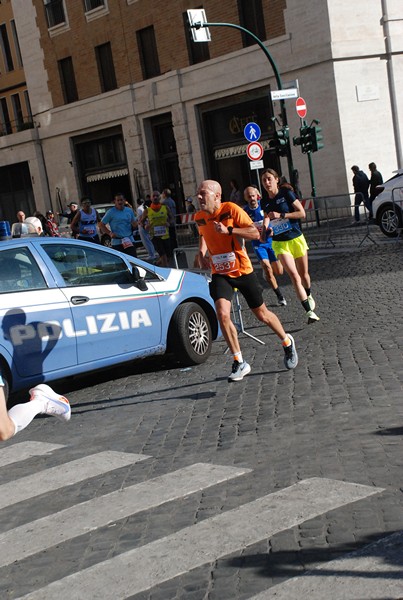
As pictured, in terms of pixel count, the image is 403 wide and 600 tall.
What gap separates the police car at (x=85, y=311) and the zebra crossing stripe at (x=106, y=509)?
2814mm

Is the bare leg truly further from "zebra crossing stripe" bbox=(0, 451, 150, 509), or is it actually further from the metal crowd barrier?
the metal crowd barrier

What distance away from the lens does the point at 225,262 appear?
9.31m

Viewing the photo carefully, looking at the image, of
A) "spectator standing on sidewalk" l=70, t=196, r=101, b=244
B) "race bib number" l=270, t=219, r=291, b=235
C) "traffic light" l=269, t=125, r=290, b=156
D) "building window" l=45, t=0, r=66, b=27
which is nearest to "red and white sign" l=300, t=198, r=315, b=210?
"traffic light" l=269, t=125, r=290, b=156

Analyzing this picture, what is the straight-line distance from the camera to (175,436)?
750 cm

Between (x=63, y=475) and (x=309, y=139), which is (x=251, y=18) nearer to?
(x=309, y=139)

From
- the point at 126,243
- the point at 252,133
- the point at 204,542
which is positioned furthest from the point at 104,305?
the point at 252,133

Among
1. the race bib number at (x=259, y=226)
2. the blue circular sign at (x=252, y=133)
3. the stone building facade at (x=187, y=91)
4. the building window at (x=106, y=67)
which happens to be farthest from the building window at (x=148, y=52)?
the race bib number at (x=259, y=226)

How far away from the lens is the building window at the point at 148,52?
1508 inches

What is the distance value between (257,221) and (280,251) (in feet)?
6.08

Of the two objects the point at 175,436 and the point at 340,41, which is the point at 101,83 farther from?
the point at 175,436

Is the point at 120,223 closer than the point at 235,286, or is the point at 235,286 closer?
the point at 235,286

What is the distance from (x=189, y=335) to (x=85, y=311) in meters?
1.48

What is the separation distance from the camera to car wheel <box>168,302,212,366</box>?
10414 millimetres

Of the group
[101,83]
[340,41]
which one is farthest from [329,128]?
[101,83]
